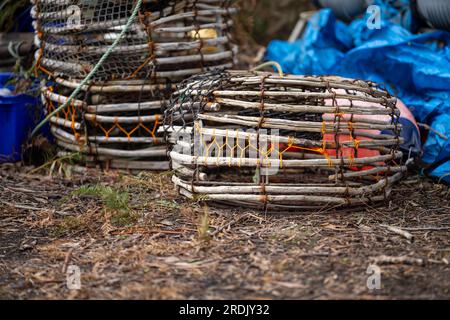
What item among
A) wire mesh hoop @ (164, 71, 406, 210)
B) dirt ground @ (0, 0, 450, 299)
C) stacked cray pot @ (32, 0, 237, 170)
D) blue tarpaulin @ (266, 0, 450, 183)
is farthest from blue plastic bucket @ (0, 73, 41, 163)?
blue tarpaulin @ (266, 0, 450, 183)

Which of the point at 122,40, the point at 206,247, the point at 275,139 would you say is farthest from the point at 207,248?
the point at 122,40

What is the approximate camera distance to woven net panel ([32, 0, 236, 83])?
334 centimetres

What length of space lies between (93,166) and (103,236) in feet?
3.53

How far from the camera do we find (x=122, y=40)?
3426 millimetres

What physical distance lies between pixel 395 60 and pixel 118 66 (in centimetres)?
159

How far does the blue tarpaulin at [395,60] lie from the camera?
3521 mm

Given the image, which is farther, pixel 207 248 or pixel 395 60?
pixel 395 60

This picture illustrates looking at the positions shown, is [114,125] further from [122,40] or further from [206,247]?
[206,247]

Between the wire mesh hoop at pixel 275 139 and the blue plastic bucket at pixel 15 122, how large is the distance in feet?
3.70

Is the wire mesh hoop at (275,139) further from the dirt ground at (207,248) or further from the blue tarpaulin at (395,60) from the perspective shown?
the blue tarpaulin at (395,60)

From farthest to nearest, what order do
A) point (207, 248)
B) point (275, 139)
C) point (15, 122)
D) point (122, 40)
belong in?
point (15, 122) → point (122, 40) → point (275, 139) → point (207, 248)

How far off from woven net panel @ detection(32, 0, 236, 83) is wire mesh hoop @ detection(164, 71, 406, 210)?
377 mm
